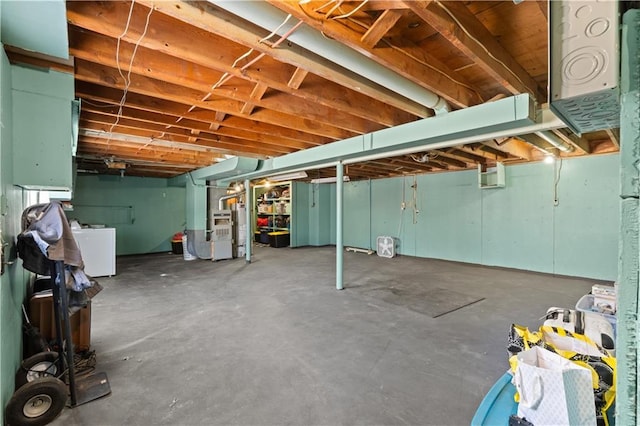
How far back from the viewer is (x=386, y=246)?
24.1 ft

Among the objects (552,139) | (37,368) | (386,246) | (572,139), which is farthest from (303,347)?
(386,246)

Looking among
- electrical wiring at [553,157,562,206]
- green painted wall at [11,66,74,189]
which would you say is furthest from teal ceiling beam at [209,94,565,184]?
electrical wiring at [553,157,562,206]

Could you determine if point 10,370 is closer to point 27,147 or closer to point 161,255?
point 27,147

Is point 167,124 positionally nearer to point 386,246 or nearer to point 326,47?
point 326,47

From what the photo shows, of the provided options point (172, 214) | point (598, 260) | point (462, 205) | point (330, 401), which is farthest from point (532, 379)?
point (172, 214)

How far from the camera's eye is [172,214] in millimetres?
8180

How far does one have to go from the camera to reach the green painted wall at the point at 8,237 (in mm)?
1412

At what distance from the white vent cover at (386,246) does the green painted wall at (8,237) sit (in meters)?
6.62

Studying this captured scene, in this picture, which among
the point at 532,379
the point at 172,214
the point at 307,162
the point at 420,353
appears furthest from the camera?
the point at 172,214

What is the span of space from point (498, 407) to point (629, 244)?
0.90 m

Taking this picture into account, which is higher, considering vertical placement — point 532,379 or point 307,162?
point 307,162

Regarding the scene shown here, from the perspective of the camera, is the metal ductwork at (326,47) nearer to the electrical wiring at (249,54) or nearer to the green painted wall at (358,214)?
the electrical wiring at (249,54)

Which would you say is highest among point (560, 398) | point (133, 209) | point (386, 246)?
point (133, 209)

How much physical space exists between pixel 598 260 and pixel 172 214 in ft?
31.5
